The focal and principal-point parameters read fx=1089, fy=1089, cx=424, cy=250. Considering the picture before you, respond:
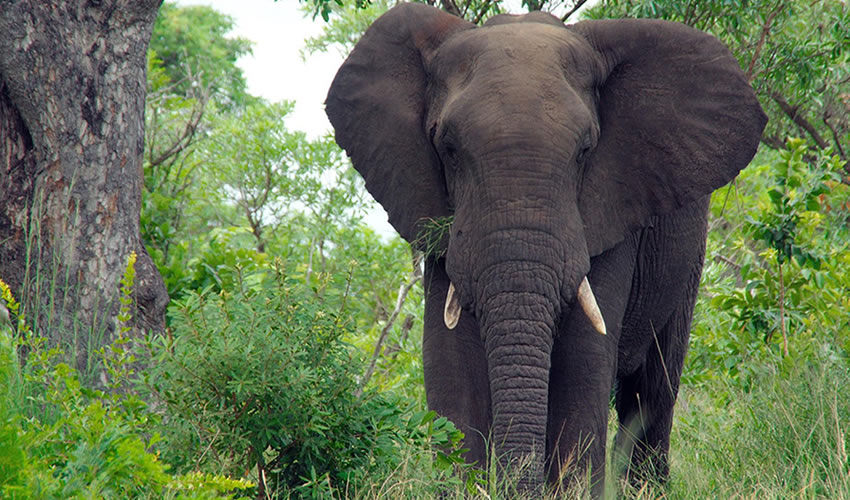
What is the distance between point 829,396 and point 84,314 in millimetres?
3669

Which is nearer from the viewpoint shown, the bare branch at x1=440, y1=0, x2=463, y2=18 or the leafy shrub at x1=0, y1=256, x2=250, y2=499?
the leafy shrub at x1=0, y1=256, x2=250, y2=499

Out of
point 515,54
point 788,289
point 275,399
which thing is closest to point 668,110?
point 515,54

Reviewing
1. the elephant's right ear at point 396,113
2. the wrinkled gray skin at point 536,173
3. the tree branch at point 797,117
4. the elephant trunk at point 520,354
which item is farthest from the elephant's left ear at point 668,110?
the tree branch at point 797,117

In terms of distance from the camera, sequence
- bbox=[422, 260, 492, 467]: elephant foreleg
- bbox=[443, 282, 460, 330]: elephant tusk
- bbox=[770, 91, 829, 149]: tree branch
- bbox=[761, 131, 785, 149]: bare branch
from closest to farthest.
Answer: bbox=[443, 282, 460, 330]: elephant tusk
bbox=[422, 260, 492, 467]: elephant foreleg
bbox=[770, 91, 829, 149]: tree branch
bbox=[761, 131, 785, 149]: bare branch

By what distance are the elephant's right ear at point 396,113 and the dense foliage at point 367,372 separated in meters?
0.27

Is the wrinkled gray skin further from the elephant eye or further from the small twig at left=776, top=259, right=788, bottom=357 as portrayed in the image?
the small twig at left=776, top=259, right=788, bottom=357

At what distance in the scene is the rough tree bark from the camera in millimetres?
5215

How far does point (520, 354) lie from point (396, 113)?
1.54m

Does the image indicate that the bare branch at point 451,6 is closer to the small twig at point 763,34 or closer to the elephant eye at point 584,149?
the small twig at point 763,34

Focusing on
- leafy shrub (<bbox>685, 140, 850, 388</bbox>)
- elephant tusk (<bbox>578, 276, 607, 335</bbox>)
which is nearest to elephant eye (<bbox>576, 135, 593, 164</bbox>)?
elephant tusk (<bbox>578, 276, 607, 335</bbox>)

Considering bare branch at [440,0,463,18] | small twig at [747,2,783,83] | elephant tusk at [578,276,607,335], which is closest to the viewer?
elephant tusk at [578,276,607,335]

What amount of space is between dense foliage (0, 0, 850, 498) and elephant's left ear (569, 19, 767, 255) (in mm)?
1046

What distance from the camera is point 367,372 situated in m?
6.26

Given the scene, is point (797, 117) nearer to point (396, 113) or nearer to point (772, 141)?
point (772, 141)
